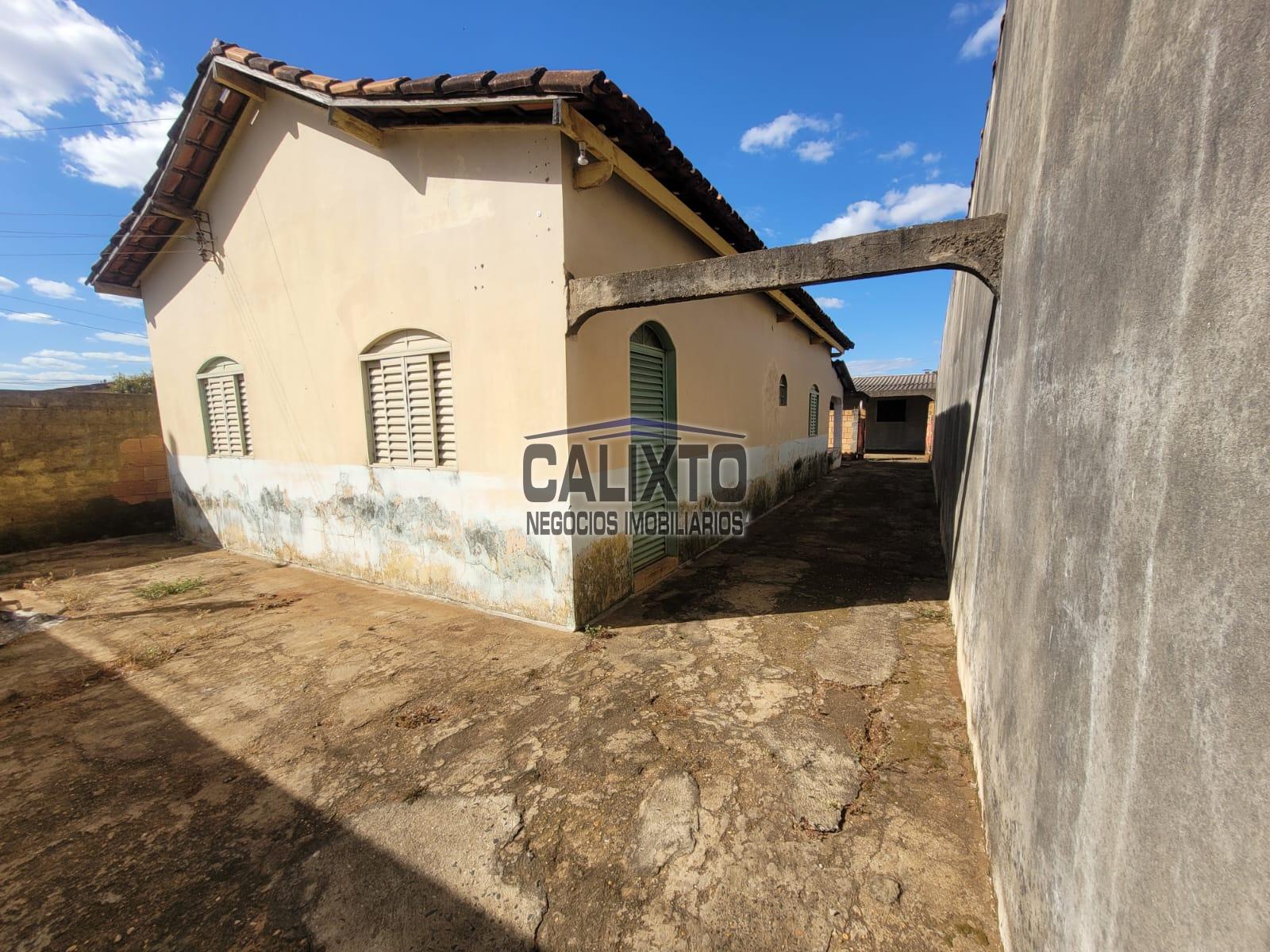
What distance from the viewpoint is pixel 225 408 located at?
7035 millimetres

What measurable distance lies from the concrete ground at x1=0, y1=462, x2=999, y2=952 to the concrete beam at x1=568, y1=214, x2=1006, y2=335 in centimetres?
275

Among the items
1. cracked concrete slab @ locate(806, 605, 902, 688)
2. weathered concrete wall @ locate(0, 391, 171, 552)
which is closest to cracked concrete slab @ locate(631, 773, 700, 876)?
cracked concrete slab @ locate(806, 605, 902, 688)

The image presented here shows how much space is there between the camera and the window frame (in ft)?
22.1

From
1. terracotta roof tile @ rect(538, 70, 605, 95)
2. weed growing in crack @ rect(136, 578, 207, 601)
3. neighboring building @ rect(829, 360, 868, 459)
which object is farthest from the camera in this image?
neighboring building @ rect(829, 360, 868, 459)

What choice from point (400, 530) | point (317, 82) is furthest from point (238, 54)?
point (400, 530)

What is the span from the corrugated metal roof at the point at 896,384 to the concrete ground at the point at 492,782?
1926 centimetres

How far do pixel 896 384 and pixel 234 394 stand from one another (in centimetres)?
2567

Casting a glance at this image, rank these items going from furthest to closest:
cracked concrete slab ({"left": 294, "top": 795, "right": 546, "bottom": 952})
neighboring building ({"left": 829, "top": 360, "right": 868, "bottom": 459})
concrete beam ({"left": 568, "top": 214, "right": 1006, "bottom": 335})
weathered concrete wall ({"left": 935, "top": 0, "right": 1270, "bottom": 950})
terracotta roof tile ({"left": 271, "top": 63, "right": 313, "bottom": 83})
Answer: neighboring building ({"left": 829, "top": 360, "right": 868, "bottom": 459})
terracotta roof tile ({"left": 271, "top": 63, "right": 313, "bottom": 83})
concrete beam ({"left": 568, "top": 214, "right": 1006, "bottom": 335})
cracked concrete slab ({"left": 294, "top": 795, "right": 546, "bottom": 952})
weathered concrete wall ({"left": 935, "top": 0, "right": 1270, "bottom": 950})

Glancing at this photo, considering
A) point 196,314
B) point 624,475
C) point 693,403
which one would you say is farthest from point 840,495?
point 196,314

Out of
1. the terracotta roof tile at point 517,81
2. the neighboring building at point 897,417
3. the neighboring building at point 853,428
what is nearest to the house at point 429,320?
the terracotta roof tile at point 517,81

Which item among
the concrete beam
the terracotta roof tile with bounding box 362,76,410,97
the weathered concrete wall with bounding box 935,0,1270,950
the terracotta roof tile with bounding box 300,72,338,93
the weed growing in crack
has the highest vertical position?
the terracotta roof tile with bounding box 300,72,338,93

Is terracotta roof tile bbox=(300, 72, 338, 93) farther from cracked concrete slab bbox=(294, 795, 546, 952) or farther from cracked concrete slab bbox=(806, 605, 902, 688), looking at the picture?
cracked concrete slab bbox=(806, 605, 902, 688)

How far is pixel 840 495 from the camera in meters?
10.9

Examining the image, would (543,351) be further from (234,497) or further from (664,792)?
(234,497)
